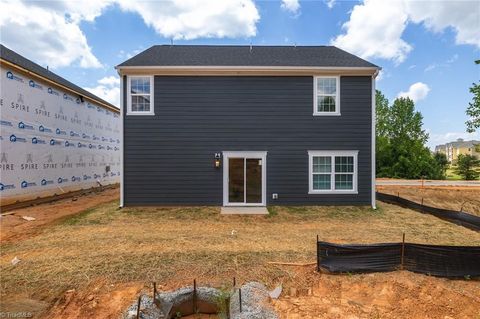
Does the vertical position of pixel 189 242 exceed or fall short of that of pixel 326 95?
it falls short

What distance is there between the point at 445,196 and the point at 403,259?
15.7 m

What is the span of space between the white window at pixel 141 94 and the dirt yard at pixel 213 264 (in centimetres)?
430

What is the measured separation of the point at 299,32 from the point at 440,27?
29.7 feet

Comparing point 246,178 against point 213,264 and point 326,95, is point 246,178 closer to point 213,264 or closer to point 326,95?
point 326,95

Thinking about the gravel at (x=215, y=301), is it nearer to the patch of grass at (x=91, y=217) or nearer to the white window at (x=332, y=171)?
the patch of grass at (x=91, y=217)

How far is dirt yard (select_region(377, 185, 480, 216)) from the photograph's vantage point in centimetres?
1491

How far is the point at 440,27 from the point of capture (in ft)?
50.3

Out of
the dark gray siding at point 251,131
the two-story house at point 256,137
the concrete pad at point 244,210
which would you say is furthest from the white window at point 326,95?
the concrete pad at point 244,210

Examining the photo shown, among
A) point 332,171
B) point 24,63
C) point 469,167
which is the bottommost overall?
point 469,167

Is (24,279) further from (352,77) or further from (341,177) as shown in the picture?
(352,77)

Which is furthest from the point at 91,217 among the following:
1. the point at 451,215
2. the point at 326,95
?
the point at 451,215

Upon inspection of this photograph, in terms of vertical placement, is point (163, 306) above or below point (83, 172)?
below

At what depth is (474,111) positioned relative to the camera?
2014 cm

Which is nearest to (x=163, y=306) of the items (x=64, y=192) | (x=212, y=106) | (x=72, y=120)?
(x=212, y=106)
